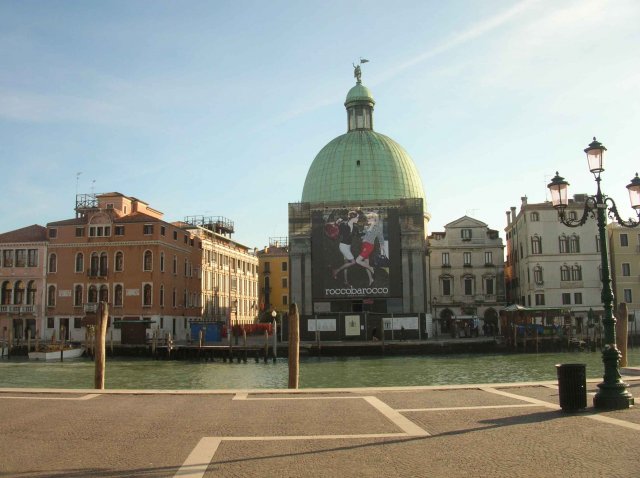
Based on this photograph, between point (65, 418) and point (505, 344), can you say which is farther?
point (505, 344)

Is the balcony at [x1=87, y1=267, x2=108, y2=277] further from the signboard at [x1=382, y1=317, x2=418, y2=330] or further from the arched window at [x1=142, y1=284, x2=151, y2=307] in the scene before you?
the signboard at [x1=382, y1=317, x2=418, y2=330]

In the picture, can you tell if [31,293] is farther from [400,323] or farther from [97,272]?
[400,323]

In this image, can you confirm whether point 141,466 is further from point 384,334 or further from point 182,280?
point 182,280

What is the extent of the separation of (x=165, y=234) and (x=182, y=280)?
5773 millimetres

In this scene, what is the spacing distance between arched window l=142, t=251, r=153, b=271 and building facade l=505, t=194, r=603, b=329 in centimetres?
3444

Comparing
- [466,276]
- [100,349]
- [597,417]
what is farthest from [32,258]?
[597,417]

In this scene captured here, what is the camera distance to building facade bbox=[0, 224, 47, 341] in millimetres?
58469

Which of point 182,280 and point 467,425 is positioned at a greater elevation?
point 182,280

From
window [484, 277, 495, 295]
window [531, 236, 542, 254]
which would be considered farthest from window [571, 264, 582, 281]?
window [484, 277, 495, 295]

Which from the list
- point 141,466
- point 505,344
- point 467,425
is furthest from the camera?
point 505,344

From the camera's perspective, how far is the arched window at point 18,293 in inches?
2324

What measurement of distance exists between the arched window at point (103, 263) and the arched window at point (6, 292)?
8235 mm

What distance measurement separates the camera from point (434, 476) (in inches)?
309

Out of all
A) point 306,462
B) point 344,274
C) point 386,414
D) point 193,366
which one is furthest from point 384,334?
point 306,462
